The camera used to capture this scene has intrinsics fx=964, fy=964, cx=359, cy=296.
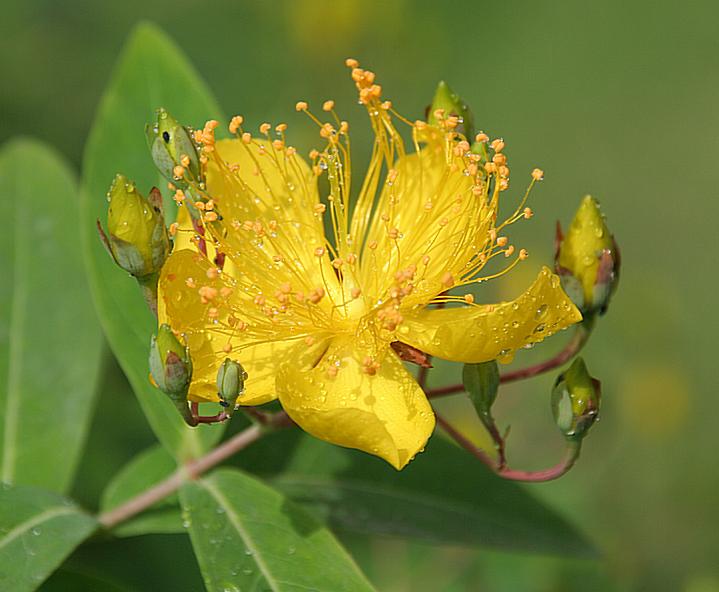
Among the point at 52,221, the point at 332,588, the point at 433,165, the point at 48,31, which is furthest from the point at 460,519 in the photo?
the point at 48,31

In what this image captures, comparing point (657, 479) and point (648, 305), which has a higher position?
point (648, 305)

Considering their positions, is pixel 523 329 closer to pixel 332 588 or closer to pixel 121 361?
pixel 332 588

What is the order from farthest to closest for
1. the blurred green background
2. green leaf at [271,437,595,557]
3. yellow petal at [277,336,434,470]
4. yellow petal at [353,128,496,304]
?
the blurred green background
green leaf at [271,437,595,557]
yellow petal at [353,128,496,304]
yellow petal at [277,336,434,470]

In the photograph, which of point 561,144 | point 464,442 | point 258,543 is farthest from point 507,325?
point 561,144

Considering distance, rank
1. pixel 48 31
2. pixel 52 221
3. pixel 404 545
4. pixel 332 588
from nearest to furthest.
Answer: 1. pixel 332 588
2. pixel 52 221
3. pixel 404 545
4. pixel 48 31

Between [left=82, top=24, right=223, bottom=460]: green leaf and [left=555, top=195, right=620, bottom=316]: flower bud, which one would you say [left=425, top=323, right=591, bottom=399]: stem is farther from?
[left=82, top=24, right=223, bottom=460]: green leaf

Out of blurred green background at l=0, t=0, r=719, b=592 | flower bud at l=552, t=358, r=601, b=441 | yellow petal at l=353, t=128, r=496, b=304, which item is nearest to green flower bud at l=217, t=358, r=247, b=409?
yellow petal at l=353, t=128, r=496, b=304

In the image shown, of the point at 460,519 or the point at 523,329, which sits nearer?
the point at 523,329

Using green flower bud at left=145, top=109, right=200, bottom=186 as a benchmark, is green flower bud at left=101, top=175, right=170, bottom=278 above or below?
below
